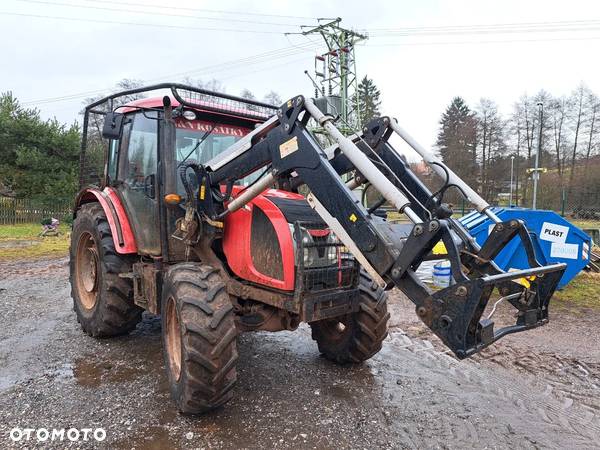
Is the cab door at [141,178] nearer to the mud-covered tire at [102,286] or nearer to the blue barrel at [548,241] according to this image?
the mud-covered tire at [102,286]

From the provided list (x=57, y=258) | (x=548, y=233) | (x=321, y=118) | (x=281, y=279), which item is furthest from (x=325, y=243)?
(x=57, y=258)

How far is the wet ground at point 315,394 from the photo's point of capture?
308 cm

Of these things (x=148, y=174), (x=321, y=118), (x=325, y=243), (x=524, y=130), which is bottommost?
(x=325, y=243)

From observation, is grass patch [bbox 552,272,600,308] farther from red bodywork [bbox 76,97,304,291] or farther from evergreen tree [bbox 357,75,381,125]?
evergreen tree [bbox 357,75,381,125]

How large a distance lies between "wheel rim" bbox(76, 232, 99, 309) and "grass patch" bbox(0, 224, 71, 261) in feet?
21.5

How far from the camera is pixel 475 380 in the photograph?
4.01 meters

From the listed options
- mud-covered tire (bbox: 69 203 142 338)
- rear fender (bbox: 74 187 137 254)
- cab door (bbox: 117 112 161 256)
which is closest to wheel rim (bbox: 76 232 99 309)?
mud-covered tire (bbox: 69 203 142 338)

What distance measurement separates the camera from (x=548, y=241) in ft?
23.5

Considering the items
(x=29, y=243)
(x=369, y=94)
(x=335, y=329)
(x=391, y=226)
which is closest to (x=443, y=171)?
(x=391, y=226)

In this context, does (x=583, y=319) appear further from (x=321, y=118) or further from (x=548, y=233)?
(x=321, y=118)

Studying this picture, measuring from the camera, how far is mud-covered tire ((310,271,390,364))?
155 inches

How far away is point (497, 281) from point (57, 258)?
35.6ft

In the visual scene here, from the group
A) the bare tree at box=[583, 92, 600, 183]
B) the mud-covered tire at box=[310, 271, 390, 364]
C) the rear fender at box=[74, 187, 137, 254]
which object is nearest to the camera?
the mud-covered tire at box=[310, 271, 390, 364]

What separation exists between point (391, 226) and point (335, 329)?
160cm
